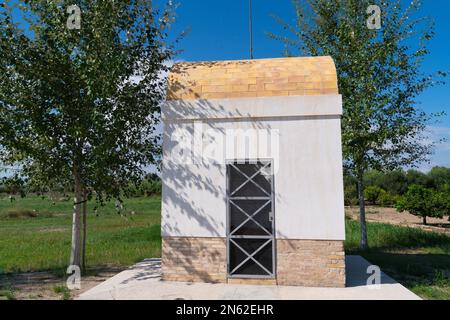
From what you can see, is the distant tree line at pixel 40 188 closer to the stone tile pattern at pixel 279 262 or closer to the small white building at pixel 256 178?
the small white building at pixel 256 178

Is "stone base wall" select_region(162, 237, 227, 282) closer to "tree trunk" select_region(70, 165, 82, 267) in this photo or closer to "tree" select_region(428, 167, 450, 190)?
"tree trunk" select_region(70, 165, 82, 267)

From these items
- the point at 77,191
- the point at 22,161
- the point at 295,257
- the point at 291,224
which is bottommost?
the point at 295,257

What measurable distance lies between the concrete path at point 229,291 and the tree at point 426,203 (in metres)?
23.3

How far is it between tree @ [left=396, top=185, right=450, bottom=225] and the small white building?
2476cm

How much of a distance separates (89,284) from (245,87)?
620cm

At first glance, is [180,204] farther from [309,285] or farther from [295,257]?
[309,285]

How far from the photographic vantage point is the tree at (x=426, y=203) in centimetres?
2767

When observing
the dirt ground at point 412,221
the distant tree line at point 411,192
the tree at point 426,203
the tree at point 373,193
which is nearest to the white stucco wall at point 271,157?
the distant tree line at point 411,192

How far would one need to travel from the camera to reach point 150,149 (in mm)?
9945

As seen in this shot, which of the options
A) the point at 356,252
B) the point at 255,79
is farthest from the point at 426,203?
the point at 255,79

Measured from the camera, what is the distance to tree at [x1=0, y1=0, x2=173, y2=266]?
28.2 feet

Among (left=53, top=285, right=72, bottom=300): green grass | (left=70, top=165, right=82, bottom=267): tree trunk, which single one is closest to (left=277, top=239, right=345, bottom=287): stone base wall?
(left=53, top=285, right=72, bottom=300): green grass
